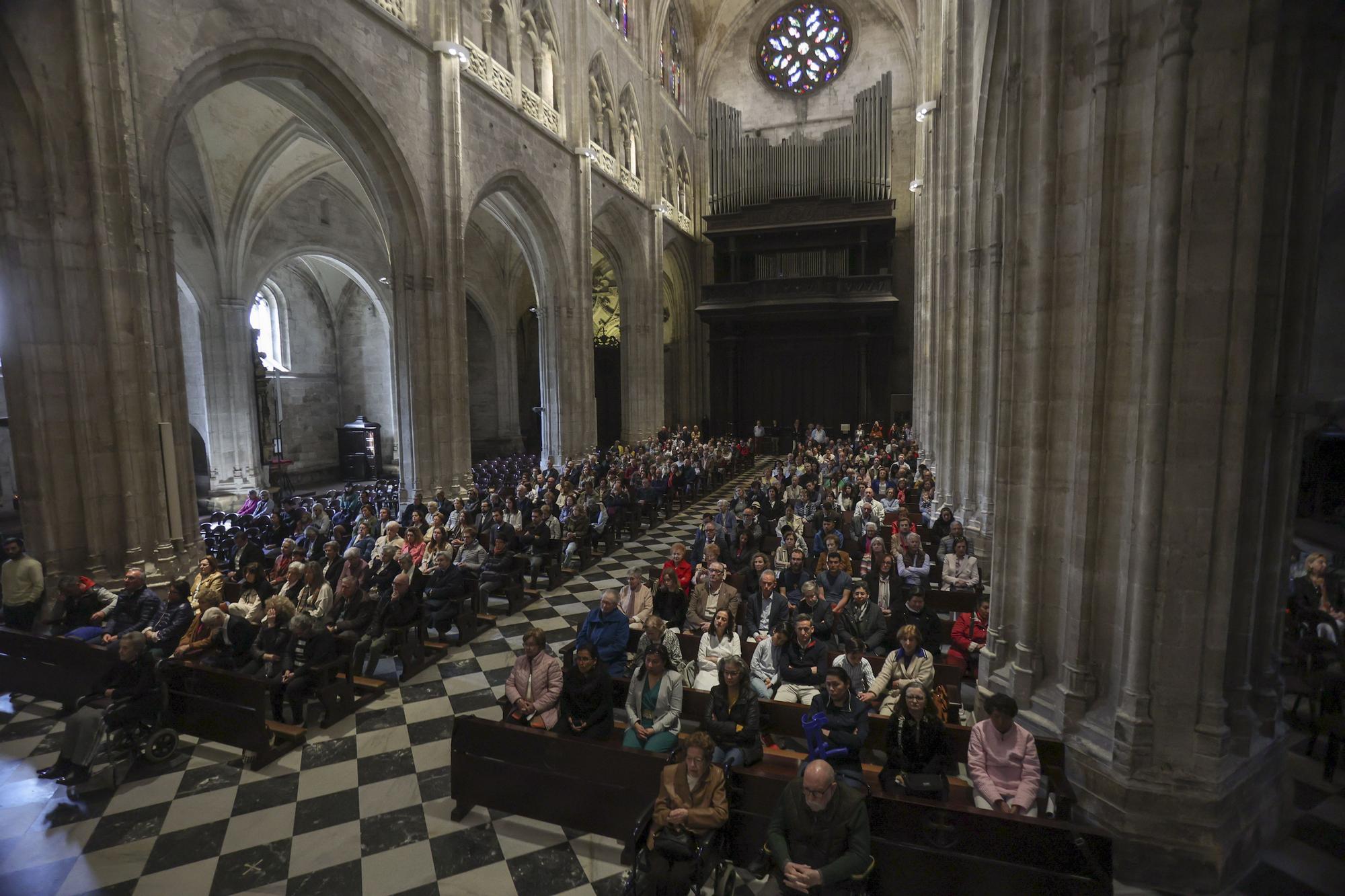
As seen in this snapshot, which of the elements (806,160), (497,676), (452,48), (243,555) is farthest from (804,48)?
(497,676)

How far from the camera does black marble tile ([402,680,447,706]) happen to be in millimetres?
6719

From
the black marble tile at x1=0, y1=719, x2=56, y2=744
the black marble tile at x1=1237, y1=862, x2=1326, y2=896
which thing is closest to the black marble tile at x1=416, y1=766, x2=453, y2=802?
the black marble tile at x1=0, y1=719, x2=56, y2=744

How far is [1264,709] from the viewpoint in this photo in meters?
4.35

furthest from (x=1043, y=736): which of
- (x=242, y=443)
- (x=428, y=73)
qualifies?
(x=242, y=443)

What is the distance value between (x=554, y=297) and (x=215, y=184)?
8.78 m

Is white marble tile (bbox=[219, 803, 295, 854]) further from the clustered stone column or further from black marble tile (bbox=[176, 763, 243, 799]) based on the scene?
the clustered stone column

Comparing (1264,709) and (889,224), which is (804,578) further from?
(889,224)

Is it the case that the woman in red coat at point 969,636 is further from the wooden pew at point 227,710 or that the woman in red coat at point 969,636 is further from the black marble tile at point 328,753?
the wooden pew at point 227,710

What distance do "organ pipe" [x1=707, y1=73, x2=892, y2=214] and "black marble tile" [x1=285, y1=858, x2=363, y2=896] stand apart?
27.3 m

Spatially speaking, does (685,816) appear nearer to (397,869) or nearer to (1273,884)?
(397,869)

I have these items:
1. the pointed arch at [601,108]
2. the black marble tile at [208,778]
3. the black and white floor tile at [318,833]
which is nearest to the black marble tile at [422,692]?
the black and white floor tile at [318,833]

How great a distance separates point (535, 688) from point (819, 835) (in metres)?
2.61

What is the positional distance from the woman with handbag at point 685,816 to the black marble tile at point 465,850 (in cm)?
130

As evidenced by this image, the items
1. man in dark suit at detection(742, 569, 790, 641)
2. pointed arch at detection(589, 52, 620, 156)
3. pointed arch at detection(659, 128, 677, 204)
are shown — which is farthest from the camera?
pointed arch at detection(659, 128, 677, 204)
